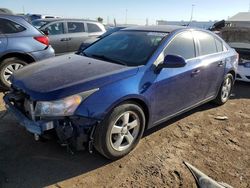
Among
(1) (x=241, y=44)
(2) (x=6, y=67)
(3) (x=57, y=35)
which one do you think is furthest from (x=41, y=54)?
(1) (x=241, y=44)

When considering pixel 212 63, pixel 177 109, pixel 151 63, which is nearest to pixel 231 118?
pixel 212 63

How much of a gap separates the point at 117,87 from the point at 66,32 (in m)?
6.77

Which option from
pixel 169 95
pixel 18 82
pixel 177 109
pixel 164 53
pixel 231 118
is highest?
pixel 164 53

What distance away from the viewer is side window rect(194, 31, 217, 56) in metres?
4.80

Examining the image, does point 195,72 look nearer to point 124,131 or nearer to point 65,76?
point 124,131

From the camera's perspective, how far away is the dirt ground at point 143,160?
320 centimetres

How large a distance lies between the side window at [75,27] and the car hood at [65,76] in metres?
5.86

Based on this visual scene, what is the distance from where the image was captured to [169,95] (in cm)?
403

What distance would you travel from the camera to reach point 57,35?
9.30 metres

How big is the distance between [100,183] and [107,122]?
2.18ft

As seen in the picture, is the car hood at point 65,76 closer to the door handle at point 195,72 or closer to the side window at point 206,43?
the door handle at point 195,72

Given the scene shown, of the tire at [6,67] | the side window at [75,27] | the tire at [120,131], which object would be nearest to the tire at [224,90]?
the tire at [120,131]

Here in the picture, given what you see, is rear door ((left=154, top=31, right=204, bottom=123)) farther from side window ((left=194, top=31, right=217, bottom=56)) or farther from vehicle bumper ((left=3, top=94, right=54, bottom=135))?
vehicle bumper ((left=3, top=94, right=54, bottom=135))

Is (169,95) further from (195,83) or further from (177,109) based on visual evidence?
(195,83)
